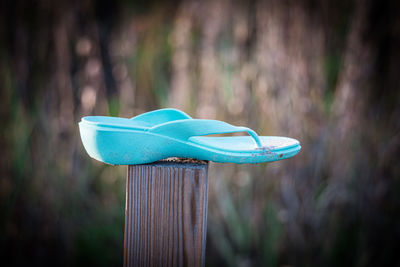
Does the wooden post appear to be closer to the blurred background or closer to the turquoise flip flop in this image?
the turquoise flip flop

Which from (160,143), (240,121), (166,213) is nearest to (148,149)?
(160,143)

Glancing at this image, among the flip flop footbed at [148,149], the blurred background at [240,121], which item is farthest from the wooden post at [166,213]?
the blurred background at [240,121]

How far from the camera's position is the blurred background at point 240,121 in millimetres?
1520

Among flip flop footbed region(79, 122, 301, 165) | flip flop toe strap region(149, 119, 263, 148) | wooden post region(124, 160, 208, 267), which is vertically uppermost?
flip flop toe strap region(149, 119, 263, 148)

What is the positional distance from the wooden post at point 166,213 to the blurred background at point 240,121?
34.3 inches

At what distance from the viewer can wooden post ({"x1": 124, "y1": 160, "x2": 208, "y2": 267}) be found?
2.15ft

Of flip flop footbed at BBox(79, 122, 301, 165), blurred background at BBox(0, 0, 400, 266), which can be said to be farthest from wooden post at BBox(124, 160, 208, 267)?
blurred background at BBox(0, 0, 400, 266)

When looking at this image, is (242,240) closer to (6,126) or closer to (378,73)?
(378,73)

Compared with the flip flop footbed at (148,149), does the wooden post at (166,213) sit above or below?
below

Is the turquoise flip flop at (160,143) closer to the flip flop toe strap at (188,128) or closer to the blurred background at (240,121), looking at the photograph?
the flip flop toe strap at (188,128)

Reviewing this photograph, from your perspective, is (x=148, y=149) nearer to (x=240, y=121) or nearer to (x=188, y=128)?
(x=188, y=128)

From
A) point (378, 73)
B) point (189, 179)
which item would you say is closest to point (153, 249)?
point (189, 179)

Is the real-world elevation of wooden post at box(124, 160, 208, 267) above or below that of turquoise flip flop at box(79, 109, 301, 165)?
below

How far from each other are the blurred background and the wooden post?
872 millimetres
